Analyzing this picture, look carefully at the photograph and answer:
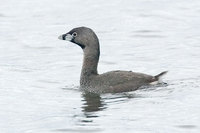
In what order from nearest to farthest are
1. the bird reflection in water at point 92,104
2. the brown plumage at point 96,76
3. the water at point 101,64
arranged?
the water at point 101,64
the bird reflection in water at point 92,104
the brown plumage at point 96,76

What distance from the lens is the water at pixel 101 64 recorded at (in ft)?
54.4

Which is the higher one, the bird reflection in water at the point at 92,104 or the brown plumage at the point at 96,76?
the brown plumage at the point at 96,76

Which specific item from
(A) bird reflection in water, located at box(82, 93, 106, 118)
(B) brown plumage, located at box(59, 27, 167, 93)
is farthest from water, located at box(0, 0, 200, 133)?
(B) brown plumage, located at box(59, 27, 167, 93)

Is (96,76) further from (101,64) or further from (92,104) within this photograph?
(101,64)

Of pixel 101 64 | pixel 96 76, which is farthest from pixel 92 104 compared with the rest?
pixel 101 64

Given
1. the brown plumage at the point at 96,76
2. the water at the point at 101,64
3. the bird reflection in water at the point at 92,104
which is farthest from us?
the brown plumage at the point at 96,76

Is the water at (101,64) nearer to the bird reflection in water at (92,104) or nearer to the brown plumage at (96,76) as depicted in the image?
the bird reflection in water at (92,104)

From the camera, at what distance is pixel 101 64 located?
22.9 meters

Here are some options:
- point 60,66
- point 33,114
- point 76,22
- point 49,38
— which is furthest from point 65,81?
point 76,22

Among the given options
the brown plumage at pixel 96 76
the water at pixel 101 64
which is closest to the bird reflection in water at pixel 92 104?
the water at pixel 101 64

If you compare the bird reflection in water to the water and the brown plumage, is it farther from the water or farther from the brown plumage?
the brown plumage

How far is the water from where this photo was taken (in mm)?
16594

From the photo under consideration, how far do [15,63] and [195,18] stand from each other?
7717 millimetres

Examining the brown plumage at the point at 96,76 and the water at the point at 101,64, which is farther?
the brown plumage at the point at 96,76
